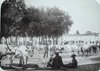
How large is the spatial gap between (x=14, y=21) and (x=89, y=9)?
699 mm

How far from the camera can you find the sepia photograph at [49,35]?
263 centimetres

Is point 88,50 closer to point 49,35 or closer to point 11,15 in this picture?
point 49,35

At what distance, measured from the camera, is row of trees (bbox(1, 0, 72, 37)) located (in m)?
2.65

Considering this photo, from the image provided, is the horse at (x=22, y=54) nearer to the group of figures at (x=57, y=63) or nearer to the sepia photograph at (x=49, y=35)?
the sepia photograph at (x=49, y=35)

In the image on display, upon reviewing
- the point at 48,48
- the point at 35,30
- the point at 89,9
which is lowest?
the point at 48,48

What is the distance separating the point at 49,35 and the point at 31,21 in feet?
0.69

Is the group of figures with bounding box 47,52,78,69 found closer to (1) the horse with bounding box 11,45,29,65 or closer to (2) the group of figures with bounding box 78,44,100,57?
(2) the group of figures with bounding box 78,44,100,57

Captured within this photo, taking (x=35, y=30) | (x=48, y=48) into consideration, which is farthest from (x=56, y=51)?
(x=35, y=30)

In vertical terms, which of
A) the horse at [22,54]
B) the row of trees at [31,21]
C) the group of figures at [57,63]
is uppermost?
the row of trees at [31,21]

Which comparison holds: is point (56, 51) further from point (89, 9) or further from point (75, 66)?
point (89, 9)

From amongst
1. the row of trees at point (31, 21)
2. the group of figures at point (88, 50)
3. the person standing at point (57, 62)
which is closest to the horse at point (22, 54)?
the row of trees at point (31, 21)

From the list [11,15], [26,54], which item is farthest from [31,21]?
[26,54]

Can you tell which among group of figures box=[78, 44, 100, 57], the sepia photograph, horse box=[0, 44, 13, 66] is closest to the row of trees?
the sepia photograph

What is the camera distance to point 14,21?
8.80ft
